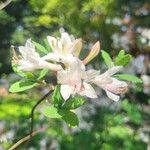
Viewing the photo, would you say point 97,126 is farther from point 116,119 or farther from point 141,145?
point 116,119

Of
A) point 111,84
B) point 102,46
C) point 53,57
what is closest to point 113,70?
point 111,84

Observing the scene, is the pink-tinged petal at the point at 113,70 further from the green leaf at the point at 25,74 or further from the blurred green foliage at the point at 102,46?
the blurred green foliage at the point at 102,46

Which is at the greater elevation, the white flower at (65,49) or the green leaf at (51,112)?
the white flower at (65,49)

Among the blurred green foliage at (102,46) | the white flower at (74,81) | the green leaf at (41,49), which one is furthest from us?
the blurred green foliage at (102,46)

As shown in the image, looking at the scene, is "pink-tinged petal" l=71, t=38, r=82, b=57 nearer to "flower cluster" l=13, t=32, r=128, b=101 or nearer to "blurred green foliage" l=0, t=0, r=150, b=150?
"flower cluster" l=13, t=32, r=128, b=101

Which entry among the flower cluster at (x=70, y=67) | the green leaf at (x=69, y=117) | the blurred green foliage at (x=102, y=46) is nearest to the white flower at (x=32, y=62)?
the flower cluster at (x=70, y=67)
